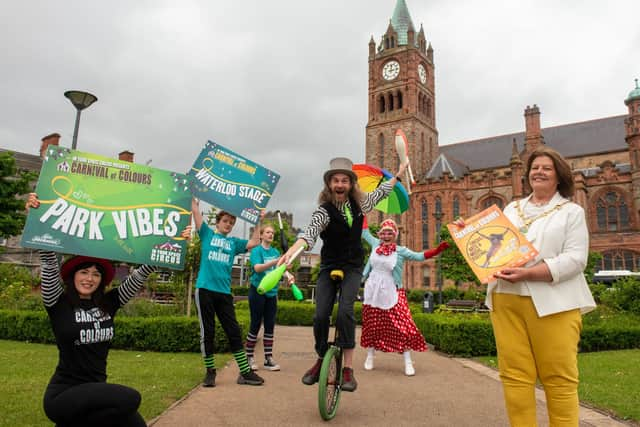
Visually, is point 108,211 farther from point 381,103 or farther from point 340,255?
point 381,103

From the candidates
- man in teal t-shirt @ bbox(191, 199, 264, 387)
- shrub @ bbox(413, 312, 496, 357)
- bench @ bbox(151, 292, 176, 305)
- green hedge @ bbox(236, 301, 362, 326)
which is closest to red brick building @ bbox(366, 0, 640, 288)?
green hedge @ bbox(236, 301, 362, 326)

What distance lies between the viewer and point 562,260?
9.70 feet

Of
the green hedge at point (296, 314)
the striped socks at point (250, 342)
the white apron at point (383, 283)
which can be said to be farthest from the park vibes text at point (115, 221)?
the green hedge at point (296, 314)

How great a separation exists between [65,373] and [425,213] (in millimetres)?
52536

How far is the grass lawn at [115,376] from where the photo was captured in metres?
4.32

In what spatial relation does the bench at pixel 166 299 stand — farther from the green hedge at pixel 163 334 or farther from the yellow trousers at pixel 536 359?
the yellow trousers at pixel 536 359

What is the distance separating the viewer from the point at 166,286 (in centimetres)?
1484

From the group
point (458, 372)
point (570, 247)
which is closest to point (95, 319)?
point (570, 247)

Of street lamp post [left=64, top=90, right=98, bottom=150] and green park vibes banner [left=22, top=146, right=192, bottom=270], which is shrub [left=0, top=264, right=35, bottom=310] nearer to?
street lamp post [left=64, top=90, right=98, bottom=150]

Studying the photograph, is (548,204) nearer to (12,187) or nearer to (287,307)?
(287,307)

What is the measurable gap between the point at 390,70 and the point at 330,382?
6325 cm

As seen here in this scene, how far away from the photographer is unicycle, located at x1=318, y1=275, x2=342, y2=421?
399 centimetres

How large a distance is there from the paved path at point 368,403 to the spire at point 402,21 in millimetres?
62793

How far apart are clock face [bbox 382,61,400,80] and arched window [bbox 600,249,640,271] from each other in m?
34.7
